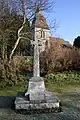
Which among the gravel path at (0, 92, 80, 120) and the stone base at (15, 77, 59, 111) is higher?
the stone base at (15, 77, 59, 111)

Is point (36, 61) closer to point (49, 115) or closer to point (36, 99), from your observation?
point (36, 99)

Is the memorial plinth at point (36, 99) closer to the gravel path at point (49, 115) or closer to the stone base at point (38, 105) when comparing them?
the stone base at point (38, 105)

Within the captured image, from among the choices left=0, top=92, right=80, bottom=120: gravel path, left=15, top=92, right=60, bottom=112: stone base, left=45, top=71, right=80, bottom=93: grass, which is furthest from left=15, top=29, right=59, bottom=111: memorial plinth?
left=45, top=71, right=80, bottom=93: grass

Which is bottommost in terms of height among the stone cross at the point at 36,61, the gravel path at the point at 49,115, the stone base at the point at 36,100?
the gravel path at the point at 49,115

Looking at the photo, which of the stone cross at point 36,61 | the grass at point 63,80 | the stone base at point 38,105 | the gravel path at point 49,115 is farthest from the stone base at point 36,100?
the grass at point 63,80

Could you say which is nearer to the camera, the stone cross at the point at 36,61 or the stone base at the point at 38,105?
the stone base at the point at 38,105

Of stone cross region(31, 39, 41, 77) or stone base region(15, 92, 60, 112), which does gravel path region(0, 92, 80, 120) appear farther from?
stone cross region(31, 39, 41, 77)

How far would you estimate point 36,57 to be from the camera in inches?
395

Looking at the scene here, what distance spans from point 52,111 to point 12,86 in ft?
25.1

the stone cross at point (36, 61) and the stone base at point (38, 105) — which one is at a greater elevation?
the stone cross at point (36, 61)

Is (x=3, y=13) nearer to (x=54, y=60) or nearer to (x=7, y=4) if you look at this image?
(x=7, y=4)

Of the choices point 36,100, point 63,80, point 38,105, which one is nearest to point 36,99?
point 36,100

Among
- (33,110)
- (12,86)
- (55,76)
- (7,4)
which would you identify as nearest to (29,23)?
(7,4)

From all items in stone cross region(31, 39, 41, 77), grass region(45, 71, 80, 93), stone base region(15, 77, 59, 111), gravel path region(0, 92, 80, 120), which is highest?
stone cross region(31, 39, 41, 77)
